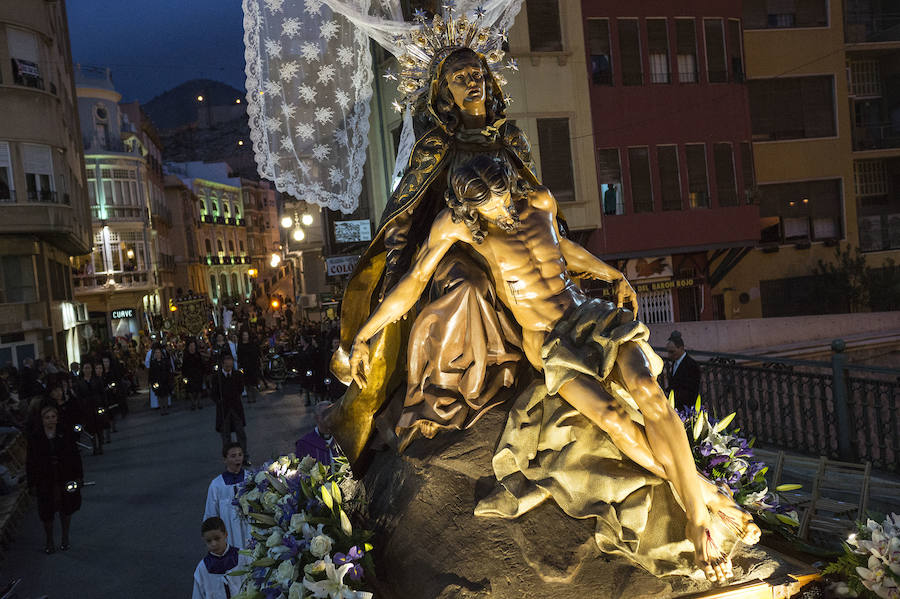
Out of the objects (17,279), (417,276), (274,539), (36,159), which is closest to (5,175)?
(36,159)

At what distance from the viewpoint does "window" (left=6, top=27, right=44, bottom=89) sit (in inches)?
850

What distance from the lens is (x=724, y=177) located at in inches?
792

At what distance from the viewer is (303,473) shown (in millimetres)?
5012

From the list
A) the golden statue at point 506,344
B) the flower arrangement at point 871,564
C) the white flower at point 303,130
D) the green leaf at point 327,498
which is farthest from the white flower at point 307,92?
the flower arrangement at point 871,564

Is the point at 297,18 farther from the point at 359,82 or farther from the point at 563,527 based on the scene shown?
the point at 563,527

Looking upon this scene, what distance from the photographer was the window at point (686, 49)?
2006cm

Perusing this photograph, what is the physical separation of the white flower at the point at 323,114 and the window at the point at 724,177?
15885 millimetres

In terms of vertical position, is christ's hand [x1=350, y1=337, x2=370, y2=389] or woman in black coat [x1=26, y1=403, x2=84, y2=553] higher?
christ's hand [x1=350, y1=337, x2=370, y2=389]

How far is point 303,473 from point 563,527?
1.84 m

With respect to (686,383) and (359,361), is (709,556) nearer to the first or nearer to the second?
(359,361)

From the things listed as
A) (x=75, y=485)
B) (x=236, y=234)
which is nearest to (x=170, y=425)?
(x=75, y=485)

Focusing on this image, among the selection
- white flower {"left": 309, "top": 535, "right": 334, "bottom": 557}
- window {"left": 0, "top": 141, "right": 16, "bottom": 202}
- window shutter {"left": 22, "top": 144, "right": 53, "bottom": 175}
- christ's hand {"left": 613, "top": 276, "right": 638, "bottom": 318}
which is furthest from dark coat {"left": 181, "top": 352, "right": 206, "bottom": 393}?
christ's hand {"left": 613, "top": 276, "right": 638, "bottom": 318}

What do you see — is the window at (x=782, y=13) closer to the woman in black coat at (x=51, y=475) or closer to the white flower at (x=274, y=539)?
the woman in black coat at (x=51, y=475)

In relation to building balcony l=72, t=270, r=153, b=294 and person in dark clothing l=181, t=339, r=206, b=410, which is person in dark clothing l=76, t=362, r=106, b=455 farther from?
building balcony l=72, t=270, r=153, b=294
